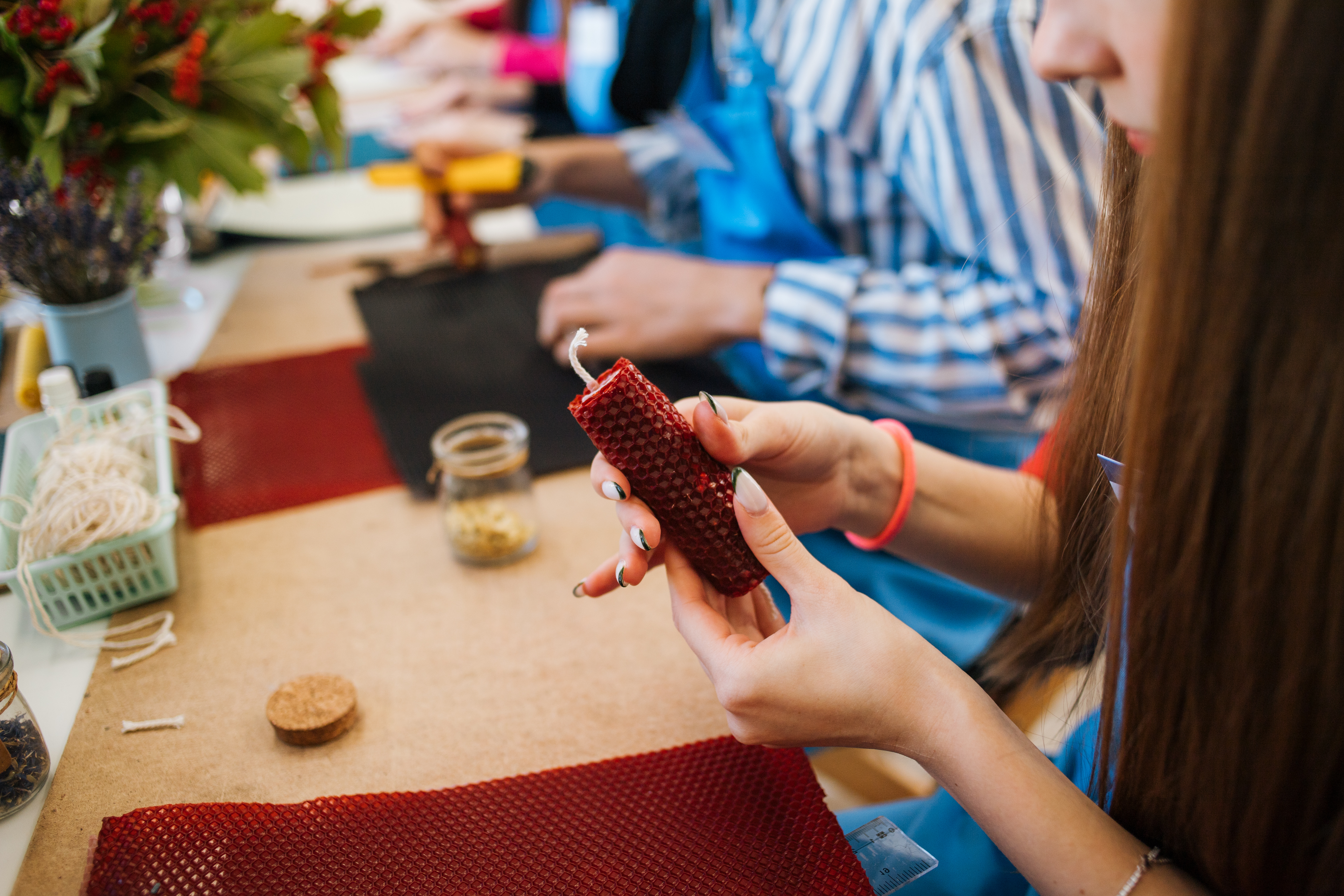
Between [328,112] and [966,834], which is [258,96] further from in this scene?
[966,834]

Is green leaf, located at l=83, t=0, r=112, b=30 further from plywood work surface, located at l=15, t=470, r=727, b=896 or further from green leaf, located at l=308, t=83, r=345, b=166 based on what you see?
plywood work surface, located at l=15, t=470, r=727, b=896

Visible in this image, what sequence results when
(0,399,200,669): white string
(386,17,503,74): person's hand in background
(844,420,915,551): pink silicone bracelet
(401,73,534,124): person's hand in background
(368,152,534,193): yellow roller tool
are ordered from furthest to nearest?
(386,17,503,74): person's hand in background → (401,73,534,124): person's hand in background → (368,152,534,193): yellow roller tool → (844,420,915,551): pink silicone bracelet → (0,399,200,669): white string

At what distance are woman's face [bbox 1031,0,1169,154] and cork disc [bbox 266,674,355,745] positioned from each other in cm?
66

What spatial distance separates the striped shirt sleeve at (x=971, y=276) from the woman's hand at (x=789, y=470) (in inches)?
10.6

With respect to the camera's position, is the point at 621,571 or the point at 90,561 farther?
the point at 90,561

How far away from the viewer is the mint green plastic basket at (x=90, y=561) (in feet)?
2.38

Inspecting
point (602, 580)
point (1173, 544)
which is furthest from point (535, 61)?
point (1173, 544)

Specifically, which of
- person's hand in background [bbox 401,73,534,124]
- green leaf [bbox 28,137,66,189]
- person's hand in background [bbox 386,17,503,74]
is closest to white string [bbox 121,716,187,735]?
green leaf [bbox 28,137,66,189]

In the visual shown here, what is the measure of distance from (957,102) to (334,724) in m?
0.92

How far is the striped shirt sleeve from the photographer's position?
981 mm

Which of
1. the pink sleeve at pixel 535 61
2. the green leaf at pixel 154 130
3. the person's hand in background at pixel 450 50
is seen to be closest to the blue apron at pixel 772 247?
the green leaf at pixel 154 130

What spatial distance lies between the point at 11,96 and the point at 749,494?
0.93m

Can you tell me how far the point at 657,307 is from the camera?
47.6 inches

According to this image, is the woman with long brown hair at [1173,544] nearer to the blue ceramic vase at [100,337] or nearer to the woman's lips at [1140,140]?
the woman's lips at [1140,140]
